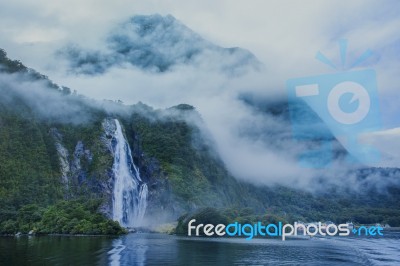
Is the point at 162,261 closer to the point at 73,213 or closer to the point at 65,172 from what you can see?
the point at 73,213

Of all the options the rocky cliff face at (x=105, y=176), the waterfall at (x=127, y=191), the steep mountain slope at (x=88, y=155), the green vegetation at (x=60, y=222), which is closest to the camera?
the green vegetation at (x=60, y=222)

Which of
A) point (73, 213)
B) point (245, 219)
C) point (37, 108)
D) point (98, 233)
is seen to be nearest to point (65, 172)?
point (37, 108)

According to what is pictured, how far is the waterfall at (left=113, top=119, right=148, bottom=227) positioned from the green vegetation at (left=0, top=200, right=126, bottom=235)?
22280 mm

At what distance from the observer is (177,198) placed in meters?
118

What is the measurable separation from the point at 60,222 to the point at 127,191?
3542cm

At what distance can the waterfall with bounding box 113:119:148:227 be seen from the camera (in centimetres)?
10512

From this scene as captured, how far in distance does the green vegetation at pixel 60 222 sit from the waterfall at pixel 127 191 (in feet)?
73.1

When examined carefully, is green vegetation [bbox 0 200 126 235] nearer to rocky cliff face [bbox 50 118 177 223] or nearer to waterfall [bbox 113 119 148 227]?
rocky cliff face [bbox 50 118 177 223]

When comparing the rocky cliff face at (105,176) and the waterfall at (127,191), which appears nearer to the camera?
the waterfall at (127,191)

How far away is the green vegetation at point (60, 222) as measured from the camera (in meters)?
73.6

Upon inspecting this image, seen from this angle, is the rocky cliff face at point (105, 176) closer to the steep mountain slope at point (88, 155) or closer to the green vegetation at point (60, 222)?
the steep mountain slope at point (88, 155)

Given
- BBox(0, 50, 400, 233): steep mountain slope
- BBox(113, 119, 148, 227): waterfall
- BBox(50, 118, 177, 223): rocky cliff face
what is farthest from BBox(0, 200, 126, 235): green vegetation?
BBox(113, 119, 148, 227): waterfall

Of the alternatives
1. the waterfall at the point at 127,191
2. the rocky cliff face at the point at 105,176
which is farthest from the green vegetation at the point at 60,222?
the waterfall at the point at 127,191

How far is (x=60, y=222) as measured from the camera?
75.1 meters
